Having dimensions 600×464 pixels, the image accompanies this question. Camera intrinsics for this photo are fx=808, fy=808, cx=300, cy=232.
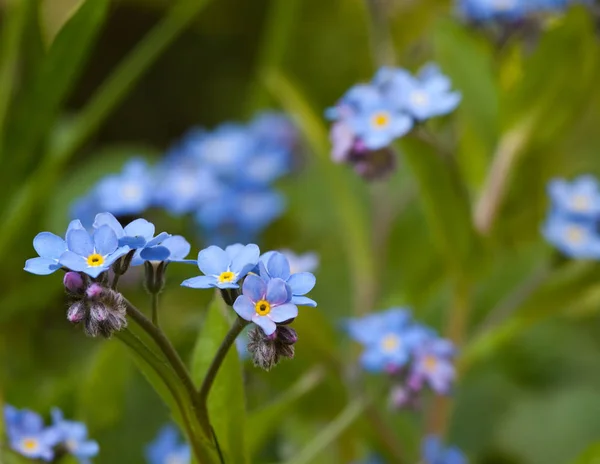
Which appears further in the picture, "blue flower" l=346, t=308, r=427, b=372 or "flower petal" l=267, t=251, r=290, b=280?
"blue flower" l=346, t=308, r=427, b=372

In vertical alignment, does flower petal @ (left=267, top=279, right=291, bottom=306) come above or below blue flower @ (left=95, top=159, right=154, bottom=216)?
below

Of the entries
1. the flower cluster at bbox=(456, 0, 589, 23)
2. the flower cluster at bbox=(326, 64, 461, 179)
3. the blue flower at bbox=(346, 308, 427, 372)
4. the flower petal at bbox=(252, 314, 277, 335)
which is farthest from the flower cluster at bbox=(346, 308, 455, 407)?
the flower cluster at bbox=(456, 0, 589, 23)

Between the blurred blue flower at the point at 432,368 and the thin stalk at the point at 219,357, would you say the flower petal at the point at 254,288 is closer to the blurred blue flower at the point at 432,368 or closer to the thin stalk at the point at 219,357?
the thin stalk at the point at 219,357

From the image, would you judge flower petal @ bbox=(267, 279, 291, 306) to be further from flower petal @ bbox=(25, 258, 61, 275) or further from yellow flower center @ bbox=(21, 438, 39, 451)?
yellow flower center @ bbox=(21, 438, 39, 451)

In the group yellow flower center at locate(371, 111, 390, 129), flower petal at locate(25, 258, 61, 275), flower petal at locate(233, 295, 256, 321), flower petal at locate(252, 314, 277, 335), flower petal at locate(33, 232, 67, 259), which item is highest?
yellow flower center at locate(371, 111, 390, 129)

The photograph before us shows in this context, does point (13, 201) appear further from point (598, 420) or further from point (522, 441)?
point (598, 420)

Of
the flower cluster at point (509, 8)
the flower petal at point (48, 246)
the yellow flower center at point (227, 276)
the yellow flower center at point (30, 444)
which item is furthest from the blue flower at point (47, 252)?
the flower cluster at point (509, 8)
